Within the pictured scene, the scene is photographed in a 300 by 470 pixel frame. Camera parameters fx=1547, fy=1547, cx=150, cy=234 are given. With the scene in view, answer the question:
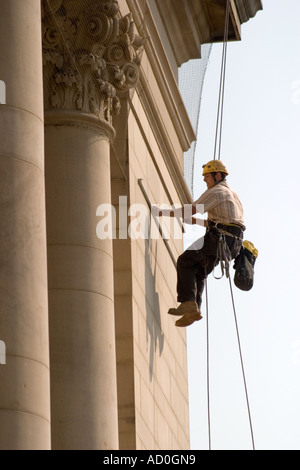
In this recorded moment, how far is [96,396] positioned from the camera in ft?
76.5

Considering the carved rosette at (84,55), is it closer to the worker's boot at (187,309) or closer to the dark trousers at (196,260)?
the dark trousers at (196,260)

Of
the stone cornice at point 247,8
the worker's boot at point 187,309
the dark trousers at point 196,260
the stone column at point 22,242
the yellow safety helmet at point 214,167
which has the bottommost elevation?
the stone column at point 22,242

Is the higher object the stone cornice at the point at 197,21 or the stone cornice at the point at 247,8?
the stone cornice at the point at 247,8

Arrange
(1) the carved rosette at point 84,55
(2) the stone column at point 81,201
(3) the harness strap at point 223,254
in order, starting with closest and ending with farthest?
(2) the stone column at point 81,201, (1) the carved rosette at point 84,55, (3) the harness strap at point 223,254

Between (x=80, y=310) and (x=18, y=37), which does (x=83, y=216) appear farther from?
(x=18, y=37)

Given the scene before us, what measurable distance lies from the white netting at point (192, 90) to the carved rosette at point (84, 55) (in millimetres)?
7001

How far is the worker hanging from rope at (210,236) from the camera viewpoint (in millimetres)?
27922

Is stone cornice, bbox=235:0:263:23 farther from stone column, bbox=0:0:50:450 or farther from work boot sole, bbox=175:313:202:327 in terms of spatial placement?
stone column, bbox=0:0:50:450

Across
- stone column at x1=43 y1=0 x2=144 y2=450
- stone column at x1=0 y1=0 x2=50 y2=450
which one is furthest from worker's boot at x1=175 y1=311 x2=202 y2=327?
stone column at x1=0 y1=0 x2=50 y2=450

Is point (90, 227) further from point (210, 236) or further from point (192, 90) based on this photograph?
point (192, 90)

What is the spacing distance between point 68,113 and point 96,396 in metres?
4.83

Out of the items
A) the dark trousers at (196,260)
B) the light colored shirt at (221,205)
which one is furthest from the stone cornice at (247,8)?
the dark trousers at (196,260)

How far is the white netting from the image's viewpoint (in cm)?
3350
